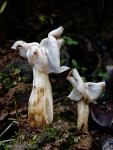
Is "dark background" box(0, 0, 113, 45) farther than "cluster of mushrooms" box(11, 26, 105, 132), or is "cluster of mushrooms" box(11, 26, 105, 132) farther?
"dark background" box(0, 0, 113, 45)

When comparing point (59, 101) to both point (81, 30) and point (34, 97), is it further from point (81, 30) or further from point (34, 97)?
point (81, 30)

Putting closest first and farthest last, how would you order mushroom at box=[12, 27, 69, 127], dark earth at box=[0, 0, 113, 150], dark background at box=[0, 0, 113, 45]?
1. mushroom at box=[12, 27, 69, 127]
2. dark earth at box=[0, 0, 113, 150]
3. dark background at box=[0, 0, 113, 45]

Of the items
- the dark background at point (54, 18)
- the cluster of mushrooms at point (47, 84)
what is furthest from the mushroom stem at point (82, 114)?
the dark background at point (54, 18)

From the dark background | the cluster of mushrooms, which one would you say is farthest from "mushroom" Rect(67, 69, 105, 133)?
the dark background

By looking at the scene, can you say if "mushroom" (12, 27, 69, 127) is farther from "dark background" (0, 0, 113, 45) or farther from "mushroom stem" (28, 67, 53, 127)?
"dark background" (0, 0, 113, 45)

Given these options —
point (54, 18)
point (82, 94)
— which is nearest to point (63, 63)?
point (54, 18)

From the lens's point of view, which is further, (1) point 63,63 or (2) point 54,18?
(2) point 54,18

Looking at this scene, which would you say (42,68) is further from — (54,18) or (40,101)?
(54,18)
